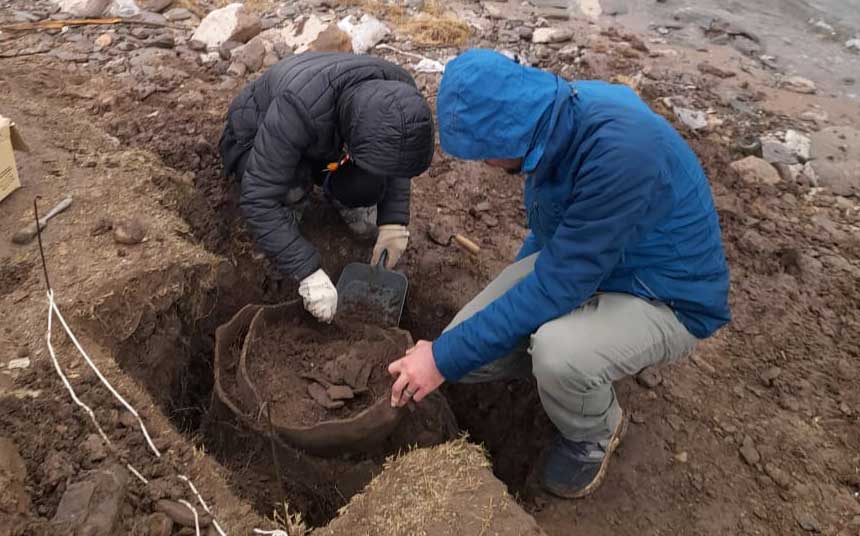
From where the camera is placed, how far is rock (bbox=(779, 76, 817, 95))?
5.26 m

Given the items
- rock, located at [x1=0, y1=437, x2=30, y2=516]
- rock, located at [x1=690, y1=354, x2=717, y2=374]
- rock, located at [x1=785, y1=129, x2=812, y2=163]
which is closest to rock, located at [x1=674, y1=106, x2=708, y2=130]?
rock, located at [x1=785, y1=129, x2=812, y2=163]

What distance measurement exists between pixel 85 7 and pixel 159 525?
4469mm

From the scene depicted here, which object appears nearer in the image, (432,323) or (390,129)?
(390,129)

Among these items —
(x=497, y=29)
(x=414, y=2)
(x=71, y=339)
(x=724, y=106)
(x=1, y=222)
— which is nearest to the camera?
(x=71, y=339)

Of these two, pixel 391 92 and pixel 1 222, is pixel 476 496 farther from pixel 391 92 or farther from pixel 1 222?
pixel 1 222

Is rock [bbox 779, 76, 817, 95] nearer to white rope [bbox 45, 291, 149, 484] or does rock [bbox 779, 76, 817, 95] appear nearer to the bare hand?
the bare hand

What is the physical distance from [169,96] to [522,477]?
2.91 metres

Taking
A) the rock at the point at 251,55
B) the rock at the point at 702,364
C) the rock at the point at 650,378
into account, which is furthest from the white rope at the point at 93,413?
the rock at the point at 251,55

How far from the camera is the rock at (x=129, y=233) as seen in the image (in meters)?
2.61

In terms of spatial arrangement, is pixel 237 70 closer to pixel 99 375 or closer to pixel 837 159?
pixel 99 375

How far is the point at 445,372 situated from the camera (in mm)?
2047

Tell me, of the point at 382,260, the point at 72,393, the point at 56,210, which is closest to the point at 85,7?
the point at 56,210

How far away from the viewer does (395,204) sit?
2.97m

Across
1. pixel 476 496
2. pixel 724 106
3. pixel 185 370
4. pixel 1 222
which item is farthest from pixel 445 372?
pixel 724 106
